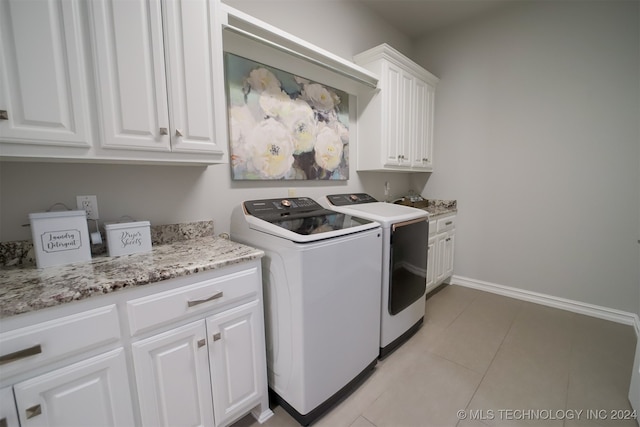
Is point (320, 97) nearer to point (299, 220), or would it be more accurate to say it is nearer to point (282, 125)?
point (282, 125)

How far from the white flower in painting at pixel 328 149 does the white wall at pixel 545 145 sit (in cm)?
151

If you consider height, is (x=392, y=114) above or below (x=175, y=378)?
above

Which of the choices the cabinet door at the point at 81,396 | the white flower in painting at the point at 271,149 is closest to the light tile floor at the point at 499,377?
the cabinet door at the point at 81,396

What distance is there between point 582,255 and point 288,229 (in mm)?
2803

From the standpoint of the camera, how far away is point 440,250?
2736mm

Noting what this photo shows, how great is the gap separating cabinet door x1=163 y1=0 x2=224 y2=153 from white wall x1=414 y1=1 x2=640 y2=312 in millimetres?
2700

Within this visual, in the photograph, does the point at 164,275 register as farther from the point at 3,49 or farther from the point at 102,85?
the point at 3,49

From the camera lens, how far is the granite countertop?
2.52 feet

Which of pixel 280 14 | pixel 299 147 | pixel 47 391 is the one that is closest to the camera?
pixel 47 391

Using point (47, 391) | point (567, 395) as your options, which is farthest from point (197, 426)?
point (567, 395)

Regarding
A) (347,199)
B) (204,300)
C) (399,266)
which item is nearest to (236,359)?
(204,300)

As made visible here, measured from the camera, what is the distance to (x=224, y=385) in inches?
46.4

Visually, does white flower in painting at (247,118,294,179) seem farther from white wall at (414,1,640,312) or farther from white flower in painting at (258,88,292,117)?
white wall at (414,1,640,312)

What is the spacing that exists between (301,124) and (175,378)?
173 centimetres
